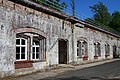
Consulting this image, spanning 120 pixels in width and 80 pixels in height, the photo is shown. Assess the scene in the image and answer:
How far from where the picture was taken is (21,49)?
14945mm

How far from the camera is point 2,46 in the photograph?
42.5ft

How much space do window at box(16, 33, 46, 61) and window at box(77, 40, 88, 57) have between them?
771cm

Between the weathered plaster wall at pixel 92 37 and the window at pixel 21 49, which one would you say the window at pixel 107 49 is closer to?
the weathered plaster wall at pixel 92 37

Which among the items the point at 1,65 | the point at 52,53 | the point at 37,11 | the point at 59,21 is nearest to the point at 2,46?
the point at 1,65

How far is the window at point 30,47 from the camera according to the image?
1473cm

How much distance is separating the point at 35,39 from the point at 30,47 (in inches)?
44.3

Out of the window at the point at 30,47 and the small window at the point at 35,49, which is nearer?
the window at the point at 30,47

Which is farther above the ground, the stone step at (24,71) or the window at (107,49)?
the window at (107,49)

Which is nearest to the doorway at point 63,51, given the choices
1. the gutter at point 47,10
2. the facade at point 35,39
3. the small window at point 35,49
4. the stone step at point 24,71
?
the facade at point 35,39

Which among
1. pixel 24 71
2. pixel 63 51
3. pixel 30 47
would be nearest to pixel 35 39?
pixel 30 47

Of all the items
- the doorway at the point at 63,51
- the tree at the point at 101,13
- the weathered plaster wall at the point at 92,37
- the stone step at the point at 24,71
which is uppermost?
the tree at the point at 101,13

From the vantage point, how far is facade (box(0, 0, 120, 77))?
43.7ft

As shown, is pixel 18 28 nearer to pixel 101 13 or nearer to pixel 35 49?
pixel 35 49

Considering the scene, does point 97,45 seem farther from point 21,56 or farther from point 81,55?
point 21,56
